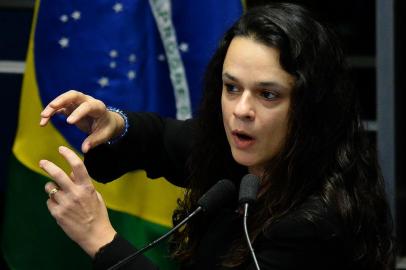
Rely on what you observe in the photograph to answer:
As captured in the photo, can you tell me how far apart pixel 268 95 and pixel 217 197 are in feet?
1.02

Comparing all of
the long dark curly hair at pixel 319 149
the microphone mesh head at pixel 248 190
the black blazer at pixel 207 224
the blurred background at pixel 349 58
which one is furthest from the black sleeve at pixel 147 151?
the blurred background at pixel 349 58

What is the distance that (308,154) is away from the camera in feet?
6.62

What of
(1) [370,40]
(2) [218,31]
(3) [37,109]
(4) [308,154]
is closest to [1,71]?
(3) [37,109]

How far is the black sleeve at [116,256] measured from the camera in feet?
5.80

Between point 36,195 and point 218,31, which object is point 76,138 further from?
point 218,31

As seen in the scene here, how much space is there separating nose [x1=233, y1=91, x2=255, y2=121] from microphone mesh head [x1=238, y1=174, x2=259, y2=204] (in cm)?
22

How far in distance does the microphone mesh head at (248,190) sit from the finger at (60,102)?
1.33 feet

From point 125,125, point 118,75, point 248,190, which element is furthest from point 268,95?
point 118,75

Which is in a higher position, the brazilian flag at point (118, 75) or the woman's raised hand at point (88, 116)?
the woman's raised hand at point (88, 116)

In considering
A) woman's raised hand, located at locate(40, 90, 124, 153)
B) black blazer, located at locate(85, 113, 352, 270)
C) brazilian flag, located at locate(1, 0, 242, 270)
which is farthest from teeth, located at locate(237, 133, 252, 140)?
brazilian flag, located at locate(1, 0, 242, 270)

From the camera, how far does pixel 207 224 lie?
218cm

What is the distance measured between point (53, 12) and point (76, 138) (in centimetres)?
39

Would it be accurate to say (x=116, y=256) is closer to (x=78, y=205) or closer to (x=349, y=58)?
(x=78, y=205)

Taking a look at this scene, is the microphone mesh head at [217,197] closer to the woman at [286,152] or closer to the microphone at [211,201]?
the microphone at [211,201]
